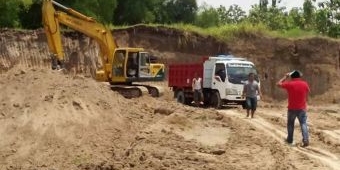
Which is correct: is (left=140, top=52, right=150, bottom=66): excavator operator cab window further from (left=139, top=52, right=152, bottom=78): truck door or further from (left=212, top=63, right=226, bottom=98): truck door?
(left=212, top=63, right=226, bottom=98): truck door

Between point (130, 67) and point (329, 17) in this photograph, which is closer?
point (130, 67)

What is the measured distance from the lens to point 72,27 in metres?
28.1

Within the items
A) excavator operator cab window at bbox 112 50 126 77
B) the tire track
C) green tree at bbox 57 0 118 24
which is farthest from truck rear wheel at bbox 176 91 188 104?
green tree at bbox 57 0 118 24

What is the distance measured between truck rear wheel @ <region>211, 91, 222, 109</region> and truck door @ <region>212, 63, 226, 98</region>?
0.25m

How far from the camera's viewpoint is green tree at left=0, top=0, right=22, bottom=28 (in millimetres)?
39000

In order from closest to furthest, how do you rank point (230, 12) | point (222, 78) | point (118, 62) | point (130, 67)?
point (222, 78), point (130, 67), point (118, 62), point (230, 12)

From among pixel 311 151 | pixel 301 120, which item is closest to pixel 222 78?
pixel 301 120

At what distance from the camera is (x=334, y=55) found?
43.3m

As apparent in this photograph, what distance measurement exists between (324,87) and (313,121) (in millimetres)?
21388

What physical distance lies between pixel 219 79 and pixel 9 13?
18.4m

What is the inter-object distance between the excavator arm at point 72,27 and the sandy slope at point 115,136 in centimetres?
749

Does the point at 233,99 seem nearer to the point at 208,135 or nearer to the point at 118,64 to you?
the point at 118,64

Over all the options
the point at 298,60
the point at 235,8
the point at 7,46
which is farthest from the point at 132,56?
the point at 235,8

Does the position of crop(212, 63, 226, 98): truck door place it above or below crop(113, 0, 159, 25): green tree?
below
